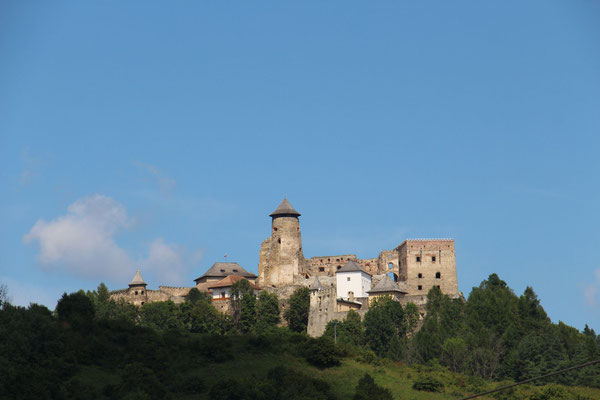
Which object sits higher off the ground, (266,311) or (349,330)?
(266,311)

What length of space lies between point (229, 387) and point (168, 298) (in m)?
59.3

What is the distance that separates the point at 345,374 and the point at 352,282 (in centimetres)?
4251

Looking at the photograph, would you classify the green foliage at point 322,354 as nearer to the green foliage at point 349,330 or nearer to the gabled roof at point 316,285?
the green foliage at point 349,330

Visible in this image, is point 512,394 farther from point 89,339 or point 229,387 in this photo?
point 89,339

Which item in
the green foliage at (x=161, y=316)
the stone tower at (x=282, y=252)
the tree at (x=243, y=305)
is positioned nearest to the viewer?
the green foliage at (x=161, y=316)

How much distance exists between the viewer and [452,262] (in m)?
113

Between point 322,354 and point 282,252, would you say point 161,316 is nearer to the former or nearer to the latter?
point 282,252

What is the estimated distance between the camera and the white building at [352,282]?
107125 mm

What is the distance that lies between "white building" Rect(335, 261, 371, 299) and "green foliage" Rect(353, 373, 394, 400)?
144 ft

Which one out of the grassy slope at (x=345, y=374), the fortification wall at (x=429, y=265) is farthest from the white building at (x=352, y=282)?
the grassy slope at (x=345, y=374)

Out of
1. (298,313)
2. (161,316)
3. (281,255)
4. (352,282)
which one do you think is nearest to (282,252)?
(281,255)

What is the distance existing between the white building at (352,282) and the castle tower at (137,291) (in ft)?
85.1

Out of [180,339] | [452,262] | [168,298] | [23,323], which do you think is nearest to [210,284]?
[168,298]

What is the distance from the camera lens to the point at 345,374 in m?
65.4
